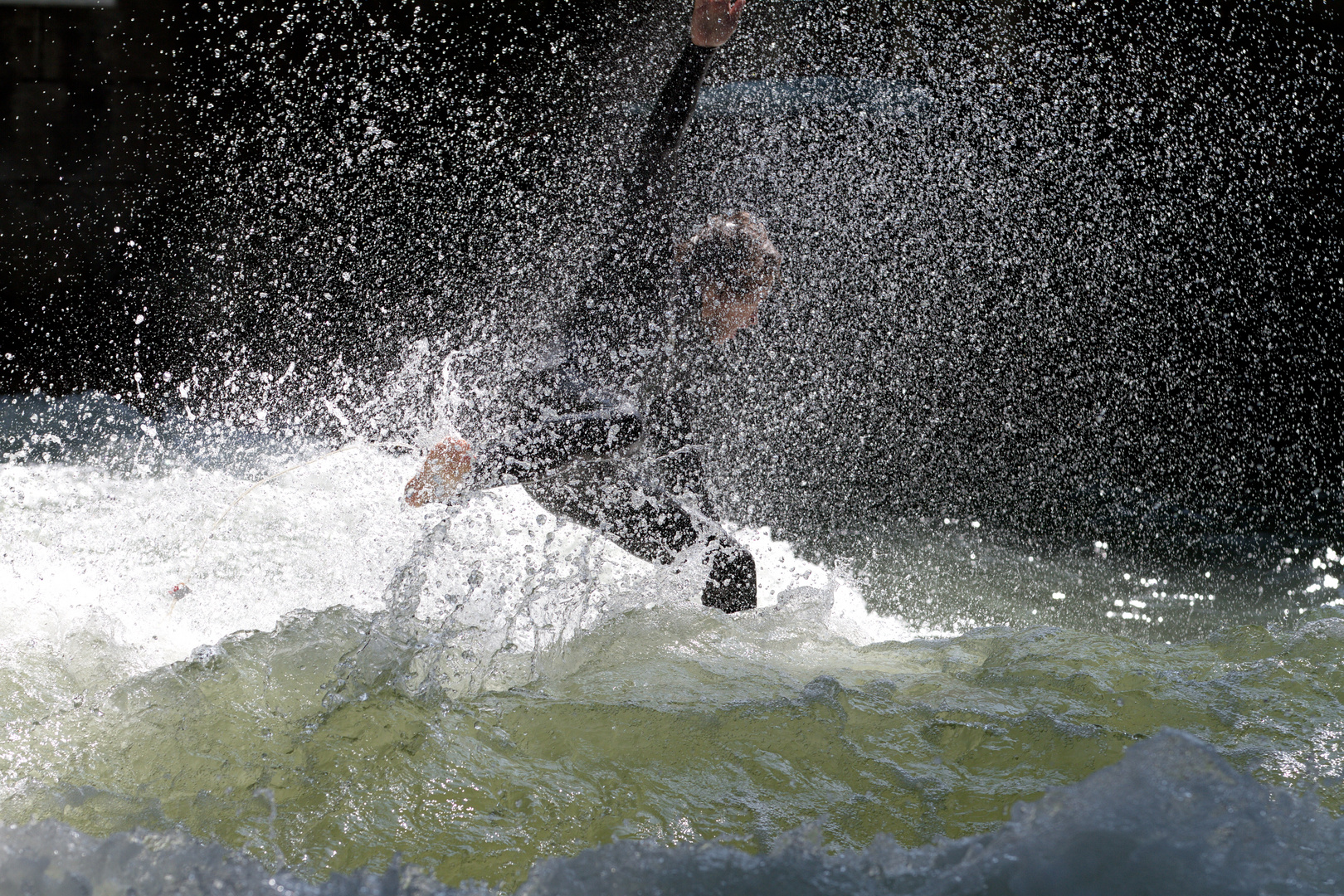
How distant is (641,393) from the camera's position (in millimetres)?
2627

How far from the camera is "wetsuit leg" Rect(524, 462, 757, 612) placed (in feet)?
8.78

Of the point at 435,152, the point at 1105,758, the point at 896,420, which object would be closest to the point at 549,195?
the point at 435,152

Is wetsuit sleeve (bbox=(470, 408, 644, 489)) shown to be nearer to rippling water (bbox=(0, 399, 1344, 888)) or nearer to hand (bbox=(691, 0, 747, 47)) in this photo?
rippling water (bbox=(0, 399, 1344, 888))

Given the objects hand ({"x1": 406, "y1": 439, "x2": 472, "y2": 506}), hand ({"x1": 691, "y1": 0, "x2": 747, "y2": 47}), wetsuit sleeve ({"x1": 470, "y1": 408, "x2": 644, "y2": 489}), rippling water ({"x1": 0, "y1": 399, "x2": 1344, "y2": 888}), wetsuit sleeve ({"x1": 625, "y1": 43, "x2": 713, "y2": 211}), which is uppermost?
hand ({"x1": 691, "y1": 0, "x2": 747, "y2": 47})

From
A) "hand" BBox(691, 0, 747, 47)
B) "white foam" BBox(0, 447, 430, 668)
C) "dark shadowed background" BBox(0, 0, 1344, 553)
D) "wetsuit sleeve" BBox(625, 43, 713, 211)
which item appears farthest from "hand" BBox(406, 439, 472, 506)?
"dark shadowed background" BBox(0, 0, 1344, 553)

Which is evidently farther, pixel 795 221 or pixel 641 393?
pixel 795 221

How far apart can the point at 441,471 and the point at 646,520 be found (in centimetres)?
61

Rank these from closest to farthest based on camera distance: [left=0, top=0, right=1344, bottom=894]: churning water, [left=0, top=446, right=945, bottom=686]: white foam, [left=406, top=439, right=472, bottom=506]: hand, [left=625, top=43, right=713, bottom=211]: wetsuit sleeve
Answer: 1. [left=0, top=0, right=1344, bottom=894]: churning water
2. [left=0, top=446, right=945, bottom=686]: white foam
3. [left=406, top=439, right=472, bottom=506]: hand
4. [left=625, top=43, right=713, bottom=211]: wetsuit sleeve

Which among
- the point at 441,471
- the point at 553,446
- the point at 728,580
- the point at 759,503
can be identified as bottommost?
the point at 759,503

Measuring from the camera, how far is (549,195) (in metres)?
7.28

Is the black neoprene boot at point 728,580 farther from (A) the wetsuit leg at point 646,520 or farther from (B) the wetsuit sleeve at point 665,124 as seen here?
(B) the wetsuit sleeve at point 665,124

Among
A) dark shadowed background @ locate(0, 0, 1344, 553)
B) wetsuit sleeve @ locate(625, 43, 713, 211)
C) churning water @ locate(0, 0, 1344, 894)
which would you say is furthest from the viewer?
dark shadowed background @ locate(0, 0, 1344, 553)

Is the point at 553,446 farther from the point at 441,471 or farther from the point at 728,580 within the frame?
the point at 728,580

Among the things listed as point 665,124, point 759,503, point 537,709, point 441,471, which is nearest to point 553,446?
point 441,471
